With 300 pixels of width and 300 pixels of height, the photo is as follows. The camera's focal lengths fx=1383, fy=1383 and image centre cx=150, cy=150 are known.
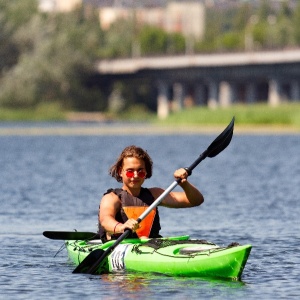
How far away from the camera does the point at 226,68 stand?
399ft

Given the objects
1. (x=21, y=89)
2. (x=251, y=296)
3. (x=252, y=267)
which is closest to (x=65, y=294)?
(x=251, y=296)

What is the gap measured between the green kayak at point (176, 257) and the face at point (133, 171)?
74cm

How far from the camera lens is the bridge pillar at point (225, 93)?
130 metres

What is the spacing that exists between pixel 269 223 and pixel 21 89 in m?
88.6

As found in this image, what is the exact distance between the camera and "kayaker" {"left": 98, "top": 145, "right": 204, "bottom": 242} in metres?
17.0

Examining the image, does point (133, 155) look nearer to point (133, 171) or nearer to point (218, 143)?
point (133, 171)

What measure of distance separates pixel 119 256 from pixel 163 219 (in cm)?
852

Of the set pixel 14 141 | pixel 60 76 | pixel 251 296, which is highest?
pixel 60 76

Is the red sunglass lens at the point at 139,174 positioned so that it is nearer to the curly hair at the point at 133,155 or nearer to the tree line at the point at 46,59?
the curly hair at the point at 133,155

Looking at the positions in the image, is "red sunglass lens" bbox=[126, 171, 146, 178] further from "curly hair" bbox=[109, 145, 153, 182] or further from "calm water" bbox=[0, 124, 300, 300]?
"calm water" bbox=[0, 124, 300, 300]

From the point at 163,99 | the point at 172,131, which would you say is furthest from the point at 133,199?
the point at 163,99

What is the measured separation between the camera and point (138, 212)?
1745cm

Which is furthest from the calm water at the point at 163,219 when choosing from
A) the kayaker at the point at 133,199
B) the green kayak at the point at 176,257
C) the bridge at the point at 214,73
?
the bridge at the point at 214,73

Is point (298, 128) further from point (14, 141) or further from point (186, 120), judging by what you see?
point (14, 141)
